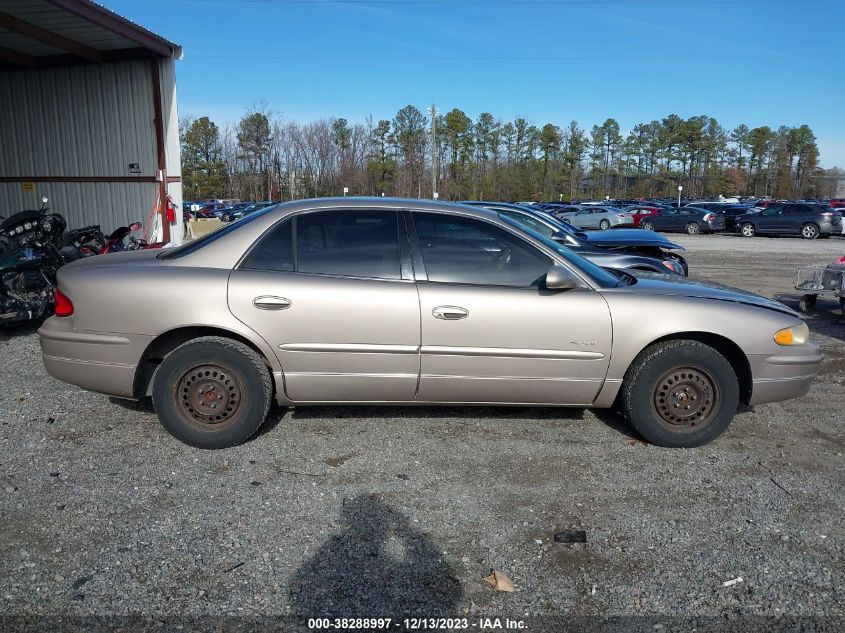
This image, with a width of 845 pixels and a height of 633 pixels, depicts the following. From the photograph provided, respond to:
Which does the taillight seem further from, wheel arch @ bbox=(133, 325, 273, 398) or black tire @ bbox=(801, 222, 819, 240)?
black tire @ bbox=(801, 222, 819, 240)

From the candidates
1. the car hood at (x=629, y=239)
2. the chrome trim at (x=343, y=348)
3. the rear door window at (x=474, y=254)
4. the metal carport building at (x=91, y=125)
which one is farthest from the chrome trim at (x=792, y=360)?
the metal carport building at (x=91, y=125)

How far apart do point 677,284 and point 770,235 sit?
2867 centimetres

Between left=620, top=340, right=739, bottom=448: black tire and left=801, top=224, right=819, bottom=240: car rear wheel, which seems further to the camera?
left=801, top=224, right=819, bottom=240: car rear wheel

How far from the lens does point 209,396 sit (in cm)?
412

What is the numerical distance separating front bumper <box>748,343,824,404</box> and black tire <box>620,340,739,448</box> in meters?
0.19

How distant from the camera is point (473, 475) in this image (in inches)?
152

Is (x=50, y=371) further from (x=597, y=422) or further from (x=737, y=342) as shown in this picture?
(x=737, y=342)

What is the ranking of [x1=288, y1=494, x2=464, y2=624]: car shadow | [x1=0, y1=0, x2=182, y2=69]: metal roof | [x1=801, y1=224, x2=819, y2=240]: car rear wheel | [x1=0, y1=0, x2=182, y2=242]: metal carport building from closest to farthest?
[x1=288, y1=494, x2=464, y2=624]: car shadow
[x1=0, y1=0, x2=182, y2=69]: metal roof
[x1=0, y1=0, x2=182, y2=242]: metal carport building
[x1=801, y1=224, x2=819, y2=240]: car rear wheel

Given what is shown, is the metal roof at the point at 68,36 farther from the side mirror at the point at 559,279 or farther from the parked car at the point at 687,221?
the parked car at the point at 687,221

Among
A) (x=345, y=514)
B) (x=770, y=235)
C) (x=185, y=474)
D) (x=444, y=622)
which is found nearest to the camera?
(x=444, y=622)

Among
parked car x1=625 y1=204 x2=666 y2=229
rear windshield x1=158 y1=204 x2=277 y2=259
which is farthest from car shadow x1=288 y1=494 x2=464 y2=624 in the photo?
parked car x1=625 y1=204 x2=666 y2=229

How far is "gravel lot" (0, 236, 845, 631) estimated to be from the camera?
106 inches

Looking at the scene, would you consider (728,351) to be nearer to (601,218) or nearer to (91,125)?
(91,125)

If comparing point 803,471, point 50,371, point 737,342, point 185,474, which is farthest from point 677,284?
point 50,371
